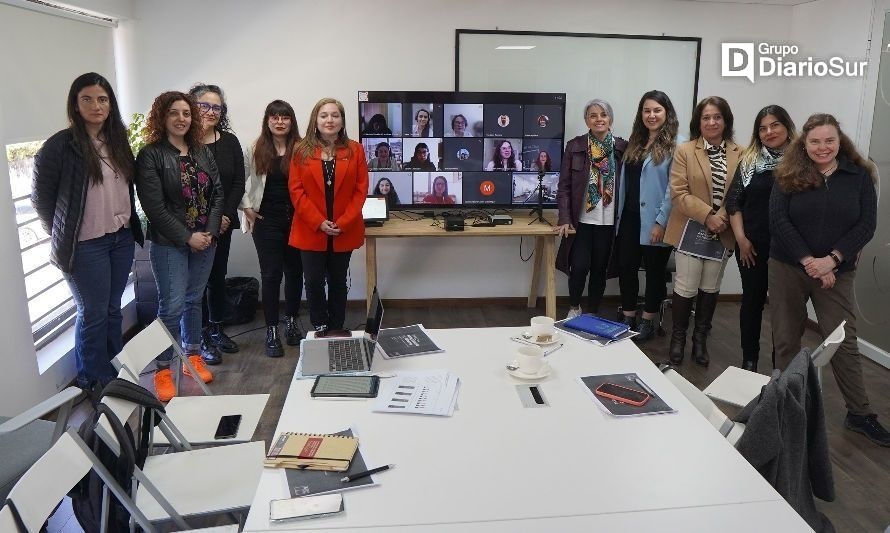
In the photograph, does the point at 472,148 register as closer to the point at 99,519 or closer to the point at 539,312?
the point at 539,312

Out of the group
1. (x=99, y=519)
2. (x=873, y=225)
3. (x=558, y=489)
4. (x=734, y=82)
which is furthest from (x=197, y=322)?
(x=734, y=82)

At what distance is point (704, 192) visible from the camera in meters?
4.27

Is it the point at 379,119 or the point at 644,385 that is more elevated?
the point at 379,119

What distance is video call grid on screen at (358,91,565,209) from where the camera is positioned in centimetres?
512

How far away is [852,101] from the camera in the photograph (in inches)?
192

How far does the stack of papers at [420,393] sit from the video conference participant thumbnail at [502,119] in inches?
120

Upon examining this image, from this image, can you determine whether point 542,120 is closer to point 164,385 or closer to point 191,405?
point 164,385

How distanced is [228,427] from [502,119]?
330cm

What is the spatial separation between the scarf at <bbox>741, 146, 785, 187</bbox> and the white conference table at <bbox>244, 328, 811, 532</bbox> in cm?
196

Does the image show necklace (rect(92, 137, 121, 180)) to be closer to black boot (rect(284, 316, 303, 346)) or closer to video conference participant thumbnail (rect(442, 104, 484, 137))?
black boot (rect(284, 316, 303, 346))

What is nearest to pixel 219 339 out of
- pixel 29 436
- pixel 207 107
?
pixel 207 107

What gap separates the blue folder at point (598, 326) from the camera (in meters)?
2.90

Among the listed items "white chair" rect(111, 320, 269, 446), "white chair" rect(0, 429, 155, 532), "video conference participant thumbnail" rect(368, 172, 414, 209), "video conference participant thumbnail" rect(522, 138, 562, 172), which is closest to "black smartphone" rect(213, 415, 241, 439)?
"white chair" rect(111, 320, 269, 446)

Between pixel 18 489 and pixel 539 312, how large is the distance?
4.38m
